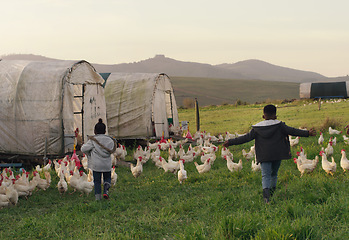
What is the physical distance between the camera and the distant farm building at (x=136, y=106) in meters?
16.9

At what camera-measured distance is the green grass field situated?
14.6 feet

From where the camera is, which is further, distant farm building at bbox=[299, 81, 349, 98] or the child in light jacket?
distant farm building at bbox=[299, 81, 349, 98]

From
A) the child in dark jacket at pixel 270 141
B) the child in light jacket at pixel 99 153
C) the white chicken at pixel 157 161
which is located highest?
the child in dark jacket at pixel 270 141

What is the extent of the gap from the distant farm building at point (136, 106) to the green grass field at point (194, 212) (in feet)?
26.5

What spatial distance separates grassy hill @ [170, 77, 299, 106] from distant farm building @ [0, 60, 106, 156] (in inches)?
2734

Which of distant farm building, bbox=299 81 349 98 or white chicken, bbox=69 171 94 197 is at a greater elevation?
distant farm building, bbox=299 81 349 98

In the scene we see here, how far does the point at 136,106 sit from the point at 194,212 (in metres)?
11.5

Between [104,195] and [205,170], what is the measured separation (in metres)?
3.26

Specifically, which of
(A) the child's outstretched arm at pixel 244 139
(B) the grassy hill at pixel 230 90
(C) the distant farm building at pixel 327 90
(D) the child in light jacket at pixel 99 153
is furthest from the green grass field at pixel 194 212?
(B) the grassy hill at pixel 230 90

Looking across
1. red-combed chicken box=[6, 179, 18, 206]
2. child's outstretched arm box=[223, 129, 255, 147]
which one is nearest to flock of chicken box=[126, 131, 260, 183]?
child's outstretched arm box=[223, 129, 255, 147]

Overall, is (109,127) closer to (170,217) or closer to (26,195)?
(26,195)

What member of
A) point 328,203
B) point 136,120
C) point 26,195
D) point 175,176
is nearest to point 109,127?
point 136,120

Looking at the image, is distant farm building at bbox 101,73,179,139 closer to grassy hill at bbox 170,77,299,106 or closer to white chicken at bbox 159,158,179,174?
white chicken at bbox 159,158,179,174

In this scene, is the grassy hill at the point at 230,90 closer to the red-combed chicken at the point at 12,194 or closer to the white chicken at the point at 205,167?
the white chicken at the point at 205,167
